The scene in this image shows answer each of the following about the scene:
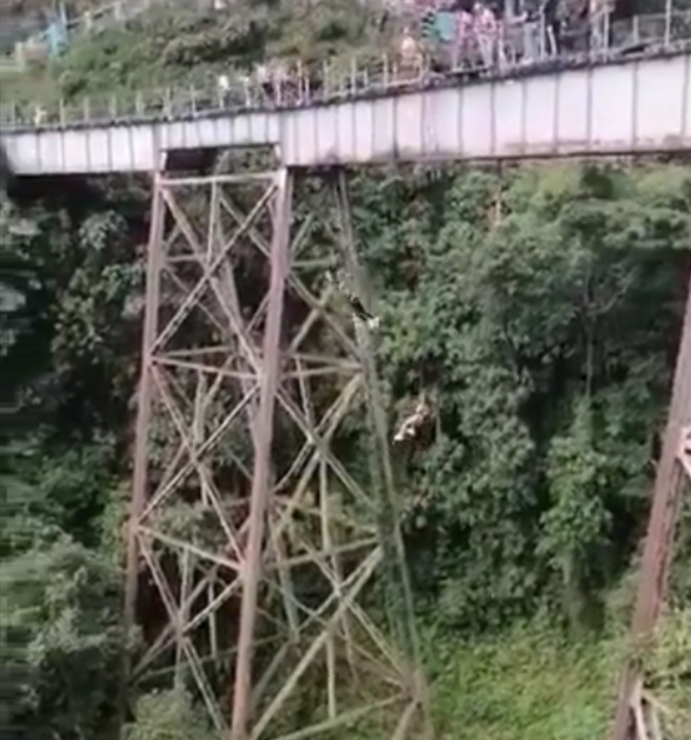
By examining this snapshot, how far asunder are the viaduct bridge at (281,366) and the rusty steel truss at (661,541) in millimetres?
1251

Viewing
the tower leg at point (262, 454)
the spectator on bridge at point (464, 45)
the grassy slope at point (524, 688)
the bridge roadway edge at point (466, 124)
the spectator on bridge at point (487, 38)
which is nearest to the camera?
the bridge roadway edge at point (466, 124)

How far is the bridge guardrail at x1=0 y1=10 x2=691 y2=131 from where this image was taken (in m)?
6.95

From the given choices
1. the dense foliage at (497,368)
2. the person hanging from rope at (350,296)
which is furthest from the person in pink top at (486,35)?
the person hanging from rope at (350,296)

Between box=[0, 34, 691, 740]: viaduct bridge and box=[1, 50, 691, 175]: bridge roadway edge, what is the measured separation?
12 mm

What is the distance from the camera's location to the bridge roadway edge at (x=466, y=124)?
6.25m

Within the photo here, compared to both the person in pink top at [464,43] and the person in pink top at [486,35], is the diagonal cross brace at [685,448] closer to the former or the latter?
the person in pink top at [486,35]

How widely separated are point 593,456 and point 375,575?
2.24 m

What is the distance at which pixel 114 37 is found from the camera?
16.7 meters

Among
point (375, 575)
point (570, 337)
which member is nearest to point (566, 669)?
point (375, 575)

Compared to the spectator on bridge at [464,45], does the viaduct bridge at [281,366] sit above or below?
below

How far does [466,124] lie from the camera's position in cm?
768

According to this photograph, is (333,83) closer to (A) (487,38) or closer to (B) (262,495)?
(A) (487,38)

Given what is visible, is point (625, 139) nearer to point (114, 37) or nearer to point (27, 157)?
point (27, 157)

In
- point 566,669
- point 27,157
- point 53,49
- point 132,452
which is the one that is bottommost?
point 566,669
